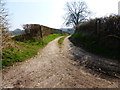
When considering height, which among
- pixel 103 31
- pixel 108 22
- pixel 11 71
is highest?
pixel 108 22

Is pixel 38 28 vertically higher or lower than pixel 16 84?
higher

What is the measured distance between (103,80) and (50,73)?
2239 mm

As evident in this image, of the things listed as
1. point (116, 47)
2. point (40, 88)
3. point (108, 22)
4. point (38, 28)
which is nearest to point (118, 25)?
point (108, 22)

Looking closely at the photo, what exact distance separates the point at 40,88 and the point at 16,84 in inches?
38.7

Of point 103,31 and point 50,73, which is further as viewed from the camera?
point 103,31

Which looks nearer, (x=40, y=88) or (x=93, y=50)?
(x=40, y=88)

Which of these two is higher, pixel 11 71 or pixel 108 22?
pixel 108 22

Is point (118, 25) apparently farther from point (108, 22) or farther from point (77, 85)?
point (77, 85)

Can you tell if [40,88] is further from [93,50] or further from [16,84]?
[93,50]

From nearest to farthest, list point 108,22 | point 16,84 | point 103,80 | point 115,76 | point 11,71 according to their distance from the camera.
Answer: point 16,84 → point 103,80 → point 115,76 → point 11,71 → point 108,22

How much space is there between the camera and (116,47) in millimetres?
6461

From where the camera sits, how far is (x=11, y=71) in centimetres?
433

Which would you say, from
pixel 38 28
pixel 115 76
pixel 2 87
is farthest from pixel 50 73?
pixel 38 28

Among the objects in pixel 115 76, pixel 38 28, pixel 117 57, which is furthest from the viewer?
pixel 38 28
